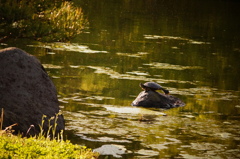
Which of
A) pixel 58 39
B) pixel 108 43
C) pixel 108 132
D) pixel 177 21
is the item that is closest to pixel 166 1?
pixel 177 21

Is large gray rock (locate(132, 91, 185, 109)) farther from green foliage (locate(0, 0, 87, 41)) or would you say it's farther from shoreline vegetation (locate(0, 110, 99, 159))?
shoreline vegetation (locate(0, 110, 99, 159))

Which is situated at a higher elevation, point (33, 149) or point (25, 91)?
point (25, 91)

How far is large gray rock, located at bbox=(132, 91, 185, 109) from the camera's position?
1524cm

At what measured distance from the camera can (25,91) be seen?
36.9 ft

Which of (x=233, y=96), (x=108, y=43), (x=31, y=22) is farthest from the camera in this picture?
(x=108, y=43)

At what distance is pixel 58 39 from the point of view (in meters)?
15.6

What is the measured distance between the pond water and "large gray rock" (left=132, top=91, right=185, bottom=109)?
1.10 ft

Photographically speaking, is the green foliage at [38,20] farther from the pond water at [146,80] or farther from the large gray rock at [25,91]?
the large gray rock at [25,91]

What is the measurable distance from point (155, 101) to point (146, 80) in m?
2.78

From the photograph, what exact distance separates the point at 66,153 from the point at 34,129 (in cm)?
277

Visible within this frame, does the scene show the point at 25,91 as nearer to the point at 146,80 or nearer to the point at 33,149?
the point at 33,149

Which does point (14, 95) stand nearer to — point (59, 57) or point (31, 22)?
point (31, 22)

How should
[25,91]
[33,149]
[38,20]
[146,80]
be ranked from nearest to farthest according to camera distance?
[33,149] < [25,91] < [38,20] < [146,80]

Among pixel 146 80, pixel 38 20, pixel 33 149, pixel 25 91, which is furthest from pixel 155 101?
pixel 33 149
